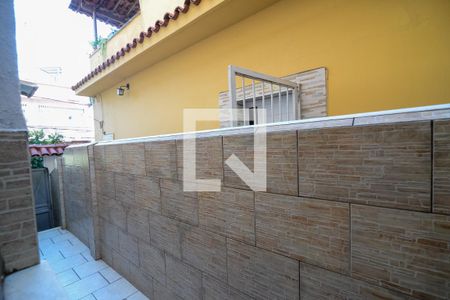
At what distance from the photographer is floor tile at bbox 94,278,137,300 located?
2.37 metres

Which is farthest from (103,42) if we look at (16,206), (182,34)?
(16,206)

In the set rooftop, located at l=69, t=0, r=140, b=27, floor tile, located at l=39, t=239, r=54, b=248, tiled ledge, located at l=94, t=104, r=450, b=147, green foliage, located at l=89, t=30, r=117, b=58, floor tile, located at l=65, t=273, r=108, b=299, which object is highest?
rooftop, located at l=69, t=0, r=140, b=27

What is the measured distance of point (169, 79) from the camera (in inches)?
158

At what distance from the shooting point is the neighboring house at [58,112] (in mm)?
13758

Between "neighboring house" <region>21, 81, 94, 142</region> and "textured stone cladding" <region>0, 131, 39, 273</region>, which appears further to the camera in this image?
"neighboring house" <region>21, 81, 94, 142</region>

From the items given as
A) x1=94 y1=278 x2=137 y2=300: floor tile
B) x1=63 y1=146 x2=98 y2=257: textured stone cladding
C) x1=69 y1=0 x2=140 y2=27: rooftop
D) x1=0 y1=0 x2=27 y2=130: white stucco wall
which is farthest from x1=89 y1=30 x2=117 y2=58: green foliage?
x1=94 y1=278 x2=137 y2=300: floor tile

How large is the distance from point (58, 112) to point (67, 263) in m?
16.2

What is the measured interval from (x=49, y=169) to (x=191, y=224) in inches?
228

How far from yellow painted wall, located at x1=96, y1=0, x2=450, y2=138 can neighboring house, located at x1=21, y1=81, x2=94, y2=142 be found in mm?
13297

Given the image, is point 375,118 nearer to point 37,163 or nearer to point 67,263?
point 67,263

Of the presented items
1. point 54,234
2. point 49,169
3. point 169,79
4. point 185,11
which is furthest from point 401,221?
point 49,169

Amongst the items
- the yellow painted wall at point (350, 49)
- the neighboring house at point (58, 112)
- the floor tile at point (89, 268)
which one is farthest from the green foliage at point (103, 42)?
the neighboring house at point (58, 112)

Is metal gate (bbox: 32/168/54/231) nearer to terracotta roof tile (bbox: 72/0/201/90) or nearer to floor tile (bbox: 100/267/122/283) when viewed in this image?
terracotta roof tile (bbox: 72/0/201/90)

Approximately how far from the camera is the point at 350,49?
2.01 metres
